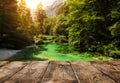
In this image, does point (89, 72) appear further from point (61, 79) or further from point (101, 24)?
point (101, 24)

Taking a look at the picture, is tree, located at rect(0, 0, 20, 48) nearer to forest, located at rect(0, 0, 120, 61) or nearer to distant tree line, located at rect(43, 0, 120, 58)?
forest, located at rect(0, 0, 120, 61)

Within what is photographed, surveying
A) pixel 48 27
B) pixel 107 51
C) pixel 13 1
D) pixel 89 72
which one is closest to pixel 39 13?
pixel 48 27

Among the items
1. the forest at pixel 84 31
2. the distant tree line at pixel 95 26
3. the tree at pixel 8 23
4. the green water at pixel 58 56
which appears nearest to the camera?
the green water at pixel 58 56

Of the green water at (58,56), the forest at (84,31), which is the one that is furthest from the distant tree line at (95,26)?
the green water at (58,56)

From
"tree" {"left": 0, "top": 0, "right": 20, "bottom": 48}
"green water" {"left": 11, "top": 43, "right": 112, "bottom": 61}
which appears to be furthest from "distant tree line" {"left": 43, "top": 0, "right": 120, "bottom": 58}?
"tree" {"left": 0, "top": 0, "right": 20, "bottom": 48}

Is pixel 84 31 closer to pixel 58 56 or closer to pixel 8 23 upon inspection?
pixel 58 56

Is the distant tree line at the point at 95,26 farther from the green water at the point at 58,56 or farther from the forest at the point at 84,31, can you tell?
the green water at the point at 58,56

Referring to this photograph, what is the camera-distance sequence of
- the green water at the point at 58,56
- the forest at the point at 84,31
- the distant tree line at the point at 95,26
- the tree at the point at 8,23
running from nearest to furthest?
the green water at the point at 58,56
the forest at the point at 84,31
the distant tree line at the point at 95,26
the tree at the point at 8,23

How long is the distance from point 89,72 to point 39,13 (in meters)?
59.6

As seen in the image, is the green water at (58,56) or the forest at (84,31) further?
the forest at (84,31)

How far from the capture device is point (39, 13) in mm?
60594

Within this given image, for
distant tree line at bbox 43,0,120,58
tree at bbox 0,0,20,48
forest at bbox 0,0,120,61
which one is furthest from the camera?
tree at bbox 0,0,20,48

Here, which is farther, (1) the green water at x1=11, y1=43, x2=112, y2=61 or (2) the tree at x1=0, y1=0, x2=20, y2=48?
(2) the tree at x1=0, y1=0, x2=20, y2=48

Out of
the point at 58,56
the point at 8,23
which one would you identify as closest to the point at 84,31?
the point at 58,56
